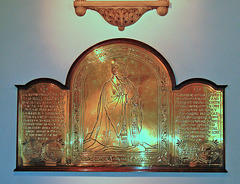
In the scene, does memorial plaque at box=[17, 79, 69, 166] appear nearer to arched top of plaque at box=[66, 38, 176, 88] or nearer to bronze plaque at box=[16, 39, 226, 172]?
bronze plaque at box=[16, 39, 226, 172]

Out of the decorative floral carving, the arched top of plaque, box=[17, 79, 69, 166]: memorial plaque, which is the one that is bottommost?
box=[17, 79, 69, 166]: memorial plaque

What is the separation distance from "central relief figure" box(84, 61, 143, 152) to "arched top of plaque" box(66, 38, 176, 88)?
0.12 metres

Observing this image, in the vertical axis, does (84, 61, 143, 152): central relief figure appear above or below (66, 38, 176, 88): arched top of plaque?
below

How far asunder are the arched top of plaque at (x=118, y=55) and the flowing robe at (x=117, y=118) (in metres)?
0.28

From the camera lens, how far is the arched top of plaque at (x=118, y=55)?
330 cm

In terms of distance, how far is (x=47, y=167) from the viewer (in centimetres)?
324

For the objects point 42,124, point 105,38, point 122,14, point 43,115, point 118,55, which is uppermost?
point 122,14

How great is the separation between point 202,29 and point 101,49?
128cm

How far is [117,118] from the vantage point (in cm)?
330

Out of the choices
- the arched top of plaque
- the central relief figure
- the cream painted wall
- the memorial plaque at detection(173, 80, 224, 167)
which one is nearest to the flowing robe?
the central relief figure

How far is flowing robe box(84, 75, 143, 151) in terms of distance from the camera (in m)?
3.28

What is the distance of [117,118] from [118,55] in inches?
30.8

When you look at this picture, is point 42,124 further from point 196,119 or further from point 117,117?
point 196,119

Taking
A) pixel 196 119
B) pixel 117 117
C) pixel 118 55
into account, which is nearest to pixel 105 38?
pixel 118 55
